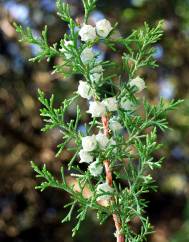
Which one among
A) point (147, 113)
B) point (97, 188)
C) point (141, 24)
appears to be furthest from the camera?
point (141, 24)

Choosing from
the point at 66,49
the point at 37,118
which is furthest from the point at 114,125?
the point at 37,118

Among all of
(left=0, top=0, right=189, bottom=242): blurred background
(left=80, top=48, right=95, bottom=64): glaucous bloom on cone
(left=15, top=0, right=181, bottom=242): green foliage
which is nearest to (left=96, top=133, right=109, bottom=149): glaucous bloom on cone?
(left=15, top=0, right=181, bottom=242): green foliage

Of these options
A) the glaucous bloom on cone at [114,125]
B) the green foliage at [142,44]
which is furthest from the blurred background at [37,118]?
the glaucous bloom on cone at [114,125]

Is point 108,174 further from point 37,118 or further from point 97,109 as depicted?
point 37,118

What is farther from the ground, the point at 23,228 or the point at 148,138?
the point at 148,138

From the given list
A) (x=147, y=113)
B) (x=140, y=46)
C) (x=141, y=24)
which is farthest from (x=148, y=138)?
(x=141, y=24)

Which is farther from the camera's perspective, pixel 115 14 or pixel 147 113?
pixel 115 14

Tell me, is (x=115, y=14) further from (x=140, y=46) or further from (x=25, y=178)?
(x=140, y=46)
